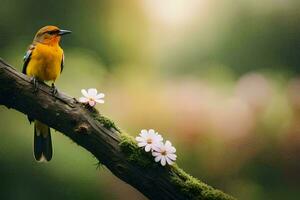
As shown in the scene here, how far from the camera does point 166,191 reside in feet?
6.97

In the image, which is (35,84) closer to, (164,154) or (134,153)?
(134,153)

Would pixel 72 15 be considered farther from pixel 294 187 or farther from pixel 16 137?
pixel 294 187

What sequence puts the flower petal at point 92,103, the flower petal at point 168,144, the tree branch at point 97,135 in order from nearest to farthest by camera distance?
the tree branch at point 97,135
the flower petal at point 92,103
the flower petal at point 168,144

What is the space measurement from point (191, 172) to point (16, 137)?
0.73 metres

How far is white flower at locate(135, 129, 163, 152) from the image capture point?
7.30ft

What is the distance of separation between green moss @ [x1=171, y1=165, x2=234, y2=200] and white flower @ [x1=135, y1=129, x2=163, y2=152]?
118 mm

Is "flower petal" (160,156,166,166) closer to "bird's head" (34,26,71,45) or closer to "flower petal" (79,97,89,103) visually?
"flower petal" (79,97,89,103)

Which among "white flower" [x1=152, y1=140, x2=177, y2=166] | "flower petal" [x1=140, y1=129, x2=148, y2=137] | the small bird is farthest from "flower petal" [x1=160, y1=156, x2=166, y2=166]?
the small bird

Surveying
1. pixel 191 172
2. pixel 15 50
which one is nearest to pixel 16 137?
pixel 15 50

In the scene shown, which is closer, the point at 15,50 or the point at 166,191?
the point at 166,191

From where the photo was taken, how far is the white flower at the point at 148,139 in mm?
2227

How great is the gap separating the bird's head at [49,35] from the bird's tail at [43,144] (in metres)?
0.34

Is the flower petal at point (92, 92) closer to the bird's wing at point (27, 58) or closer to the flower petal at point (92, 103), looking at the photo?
the flower petal at point (92, 103)

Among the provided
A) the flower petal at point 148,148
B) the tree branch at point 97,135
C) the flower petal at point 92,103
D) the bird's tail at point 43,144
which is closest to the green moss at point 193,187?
the tree branch at point 97,135
